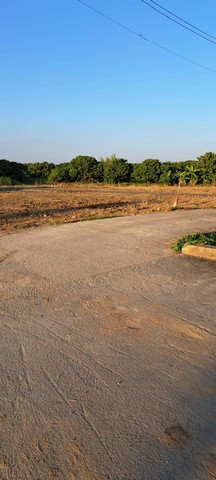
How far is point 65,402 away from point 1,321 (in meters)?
1.71

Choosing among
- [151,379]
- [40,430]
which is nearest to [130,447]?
[40,430]

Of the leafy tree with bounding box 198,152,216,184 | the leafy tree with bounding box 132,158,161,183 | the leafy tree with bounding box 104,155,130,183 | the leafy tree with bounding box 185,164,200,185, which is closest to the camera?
the leafy tree with bounding box 185,164,200,185

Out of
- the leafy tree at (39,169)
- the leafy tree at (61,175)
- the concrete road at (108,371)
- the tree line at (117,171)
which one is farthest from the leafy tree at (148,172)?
the concrete road at (108,371)

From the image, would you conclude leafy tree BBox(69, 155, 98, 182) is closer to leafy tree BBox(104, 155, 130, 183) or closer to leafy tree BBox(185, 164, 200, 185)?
leafy tree BBox(104, 155, 130, 183)

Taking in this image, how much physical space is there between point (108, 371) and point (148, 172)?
4198 centimetres

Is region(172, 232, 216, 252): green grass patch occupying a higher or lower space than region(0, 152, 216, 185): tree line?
lower

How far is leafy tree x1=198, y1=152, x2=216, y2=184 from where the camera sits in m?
A: 39.5

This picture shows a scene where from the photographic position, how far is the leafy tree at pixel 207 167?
39.5 meters

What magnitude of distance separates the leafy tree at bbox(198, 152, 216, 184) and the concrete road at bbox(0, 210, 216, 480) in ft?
114

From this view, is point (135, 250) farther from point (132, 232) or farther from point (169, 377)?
point (169, 377)

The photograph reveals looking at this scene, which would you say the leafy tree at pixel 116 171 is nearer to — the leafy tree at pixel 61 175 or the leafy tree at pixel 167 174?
the leafy tree at pixel 167 174

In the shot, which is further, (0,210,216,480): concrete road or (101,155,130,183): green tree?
(101,155,130,183): green tree

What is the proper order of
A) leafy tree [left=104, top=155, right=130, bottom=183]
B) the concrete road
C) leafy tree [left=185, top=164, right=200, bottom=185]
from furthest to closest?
leafy tree [left=104, top=155, right=130, bottom=183] < leafy tree [left=185, top=164, right=200, bottom=185] < the concrete road

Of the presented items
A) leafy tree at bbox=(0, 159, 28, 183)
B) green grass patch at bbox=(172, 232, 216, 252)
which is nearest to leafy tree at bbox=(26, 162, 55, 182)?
leafy tree at bbox=(0, 159, 28, 183)
